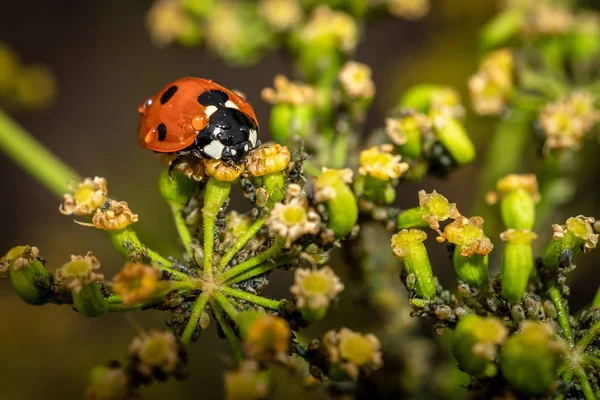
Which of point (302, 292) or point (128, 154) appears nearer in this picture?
point (302, 292)

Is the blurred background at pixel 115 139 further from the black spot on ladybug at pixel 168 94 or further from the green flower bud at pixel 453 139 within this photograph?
the black spot on ladybug at pixel 168 94

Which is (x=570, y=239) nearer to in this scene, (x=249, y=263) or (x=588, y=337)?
(x=588, y=337)

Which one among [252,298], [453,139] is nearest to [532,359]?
[252,298]

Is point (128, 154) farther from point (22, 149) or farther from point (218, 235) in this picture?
point (218, 235)

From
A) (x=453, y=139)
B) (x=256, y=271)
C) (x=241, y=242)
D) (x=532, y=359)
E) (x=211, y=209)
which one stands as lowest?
(x=532, y=359)

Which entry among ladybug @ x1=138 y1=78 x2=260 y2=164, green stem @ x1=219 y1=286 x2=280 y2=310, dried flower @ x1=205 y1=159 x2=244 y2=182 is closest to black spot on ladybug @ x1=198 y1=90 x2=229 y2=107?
ladybug @ x1=138 y1=78 x2=260 y2=164

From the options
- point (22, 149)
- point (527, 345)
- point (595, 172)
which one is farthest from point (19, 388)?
point (595, 172)
